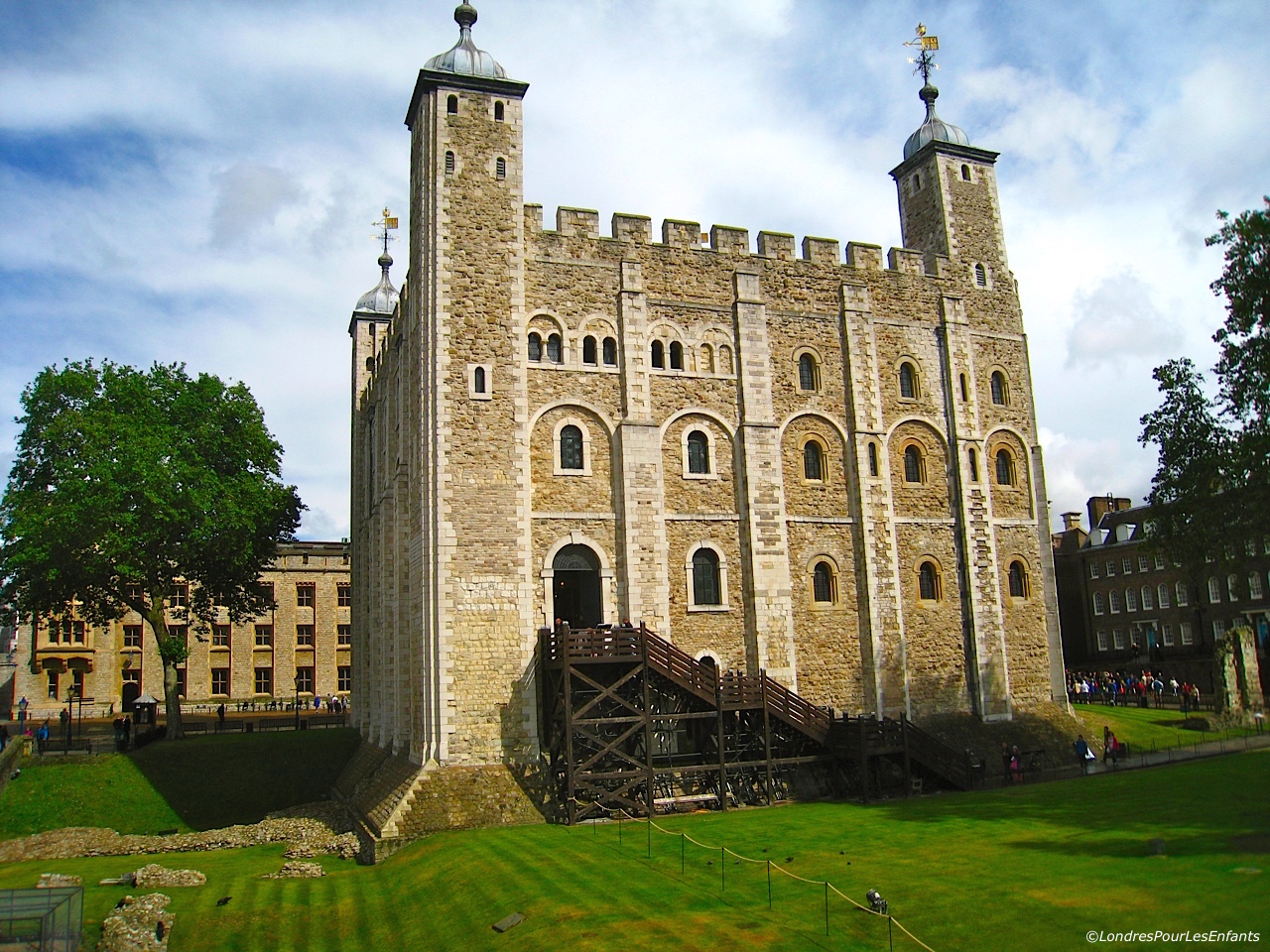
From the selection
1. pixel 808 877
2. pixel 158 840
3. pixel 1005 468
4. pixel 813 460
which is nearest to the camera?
pixel 808 877

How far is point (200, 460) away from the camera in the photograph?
36125 millimetres

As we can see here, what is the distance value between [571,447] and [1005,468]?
1547 centimetres

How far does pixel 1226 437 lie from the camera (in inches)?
1072

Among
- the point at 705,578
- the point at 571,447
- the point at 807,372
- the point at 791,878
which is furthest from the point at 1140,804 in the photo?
the point at 571,447

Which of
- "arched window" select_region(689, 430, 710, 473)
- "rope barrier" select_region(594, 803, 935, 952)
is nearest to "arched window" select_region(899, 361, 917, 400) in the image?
"arched window" select_region(689, 430, 710, 473)

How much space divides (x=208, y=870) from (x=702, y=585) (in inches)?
553

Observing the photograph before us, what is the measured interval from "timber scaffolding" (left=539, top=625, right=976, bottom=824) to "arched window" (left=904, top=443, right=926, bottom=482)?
343 inches

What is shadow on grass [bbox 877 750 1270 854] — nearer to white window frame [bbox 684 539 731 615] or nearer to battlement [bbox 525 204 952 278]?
white window frame [bbox 684 539 731 615]

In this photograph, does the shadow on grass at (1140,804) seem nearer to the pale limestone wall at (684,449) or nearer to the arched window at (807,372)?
the pale limestone wall at (684,449)

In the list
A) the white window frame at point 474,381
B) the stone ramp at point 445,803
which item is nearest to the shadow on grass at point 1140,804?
the stone ramp at point 445,803

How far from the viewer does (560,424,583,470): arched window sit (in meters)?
26.8

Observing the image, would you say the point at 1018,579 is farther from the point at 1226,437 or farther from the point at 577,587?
A: the point at 577,587

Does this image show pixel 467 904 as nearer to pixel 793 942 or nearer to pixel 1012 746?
pixel 793 942

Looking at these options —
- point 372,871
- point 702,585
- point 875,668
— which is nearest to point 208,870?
point 372,871
